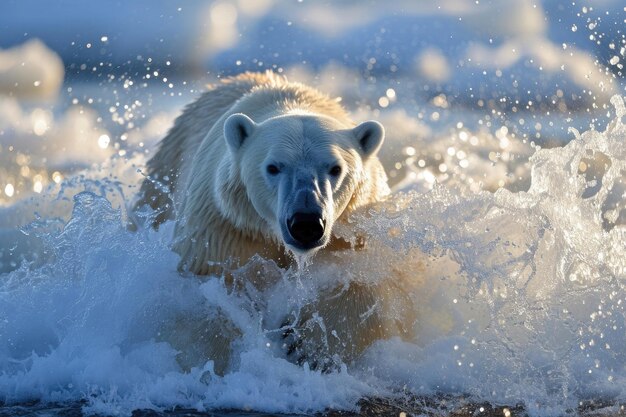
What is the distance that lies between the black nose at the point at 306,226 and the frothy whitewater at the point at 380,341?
0.67 m

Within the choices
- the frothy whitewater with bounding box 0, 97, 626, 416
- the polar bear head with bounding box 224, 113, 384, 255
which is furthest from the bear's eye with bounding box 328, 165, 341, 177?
the frothy whitewater with bounding box 0, 97, 626, 416

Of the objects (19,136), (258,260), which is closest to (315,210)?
(258,260)

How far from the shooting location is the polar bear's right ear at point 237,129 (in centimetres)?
493

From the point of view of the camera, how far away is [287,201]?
14.3 ft

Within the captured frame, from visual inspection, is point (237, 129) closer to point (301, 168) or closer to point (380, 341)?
point (301, 168)

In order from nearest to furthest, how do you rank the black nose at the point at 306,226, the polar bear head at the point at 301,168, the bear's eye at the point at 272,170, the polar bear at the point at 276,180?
the black nose at the point at 306,226 < the polar bear head at the point at 301,168 < the polar bear at the point at 276,180 < the bear's eye at the point at 272,170

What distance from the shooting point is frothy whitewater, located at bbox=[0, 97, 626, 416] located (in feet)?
14.2

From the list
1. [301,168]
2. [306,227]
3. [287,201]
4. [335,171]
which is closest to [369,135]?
[335,171]

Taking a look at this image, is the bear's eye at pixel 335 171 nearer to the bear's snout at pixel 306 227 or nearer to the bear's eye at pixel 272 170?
the bear's eye at pixel 272 170

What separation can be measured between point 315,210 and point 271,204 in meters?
0.55

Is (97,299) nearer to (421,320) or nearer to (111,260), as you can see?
(111,260)

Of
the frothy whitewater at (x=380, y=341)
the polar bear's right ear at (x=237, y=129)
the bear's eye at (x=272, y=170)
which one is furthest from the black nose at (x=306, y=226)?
the polar bear's right ear at (x=237, y=129)

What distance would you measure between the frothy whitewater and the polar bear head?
1.17ft

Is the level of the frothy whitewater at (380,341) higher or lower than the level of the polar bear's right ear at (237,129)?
lower
